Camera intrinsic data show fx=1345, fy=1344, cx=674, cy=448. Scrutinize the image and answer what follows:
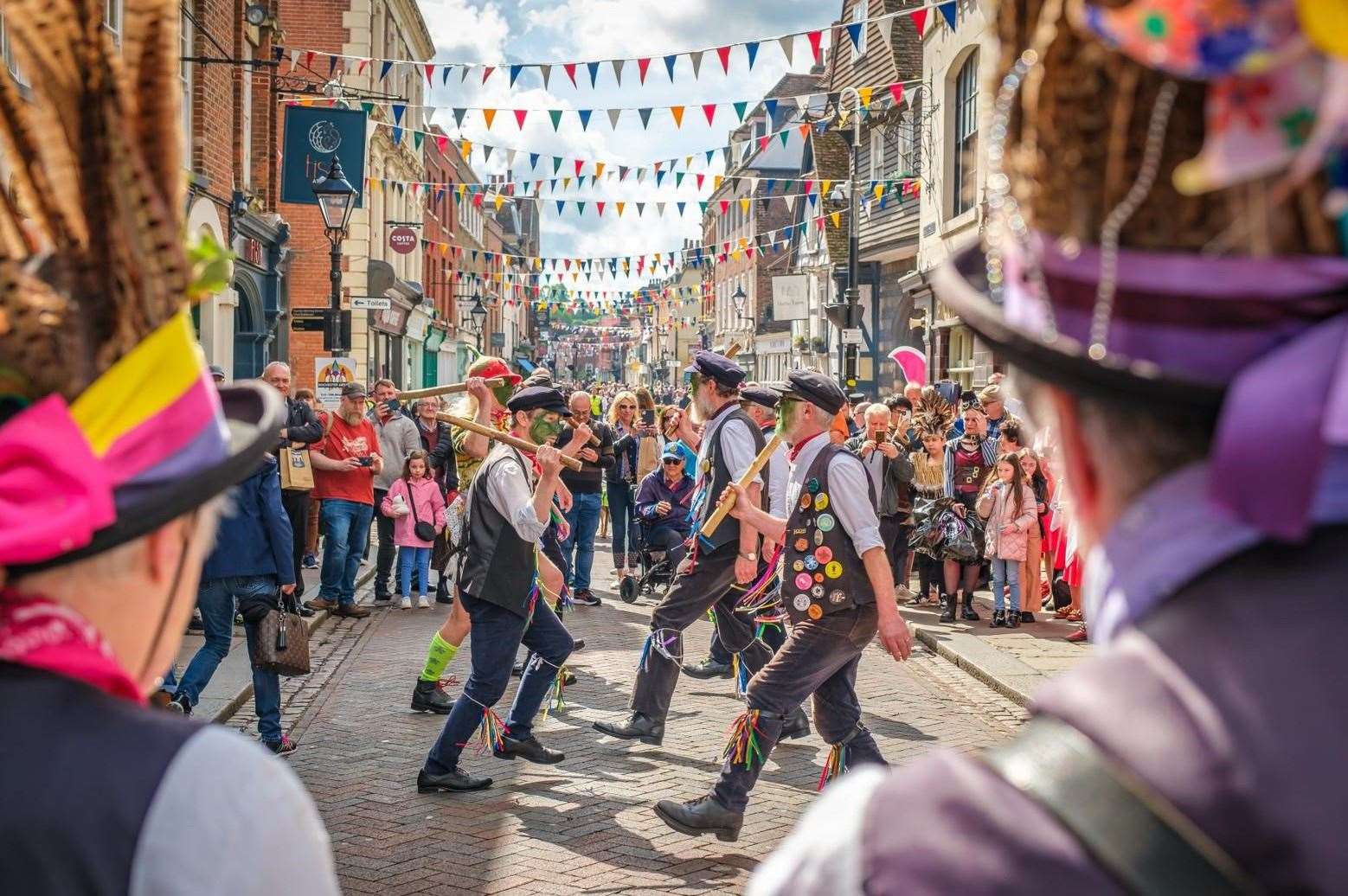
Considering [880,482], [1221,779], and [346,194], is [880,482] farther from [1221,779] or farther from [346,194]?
[1221,779]

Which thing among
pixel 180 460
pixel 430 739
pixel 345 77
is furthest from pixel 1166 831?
pixel 345 77

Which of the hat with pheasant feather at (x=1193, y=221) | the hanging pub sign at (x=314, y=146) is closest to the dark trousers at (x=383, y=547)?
the hanging pub sign at (x=314, y=146)

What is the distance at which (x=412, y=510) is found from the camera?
508 inches

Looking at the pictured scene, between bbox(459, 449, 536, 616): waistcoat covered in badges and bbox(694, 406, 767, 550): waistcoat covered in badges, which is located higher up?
bbox(694, 406, 767, 550): waistcoat covered in badges

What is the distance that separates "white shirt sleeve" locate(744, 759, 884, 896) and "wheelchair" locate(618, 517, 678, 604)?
1171 cm

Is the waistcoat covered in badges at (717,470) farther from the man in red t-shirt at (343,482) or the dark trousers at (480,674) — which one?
the man in red t-shirt at (343,482)

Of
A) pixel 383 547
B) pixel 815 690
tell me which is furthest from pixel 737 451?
pixel 383 547

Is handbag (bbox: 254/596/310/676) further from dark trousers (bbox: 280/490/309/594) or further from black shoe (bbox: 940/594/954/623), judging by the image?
black shoe (bbox: 940/594/954/623)

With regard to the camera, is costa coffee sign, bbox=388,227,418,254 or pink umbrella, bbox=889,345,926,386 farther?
costa coffee sign, bbox=388,227,418,254

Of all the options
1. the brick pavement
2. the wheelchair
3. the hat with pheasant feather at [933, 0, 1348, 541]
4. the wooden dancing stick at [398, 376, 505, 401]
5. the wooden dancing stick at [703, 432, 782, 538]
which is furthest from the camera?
the wheelchair

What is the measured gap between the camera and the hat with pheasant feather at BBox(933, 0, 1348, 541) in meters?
1.05

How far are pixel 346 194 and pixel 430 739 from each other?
1103 centimetres

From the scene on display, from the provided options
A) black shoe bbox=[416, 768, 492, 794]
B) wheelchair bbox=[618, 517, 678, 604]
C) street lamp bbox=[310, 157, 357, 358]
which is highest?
street lamp bbox=[310, 157, 357, 358]

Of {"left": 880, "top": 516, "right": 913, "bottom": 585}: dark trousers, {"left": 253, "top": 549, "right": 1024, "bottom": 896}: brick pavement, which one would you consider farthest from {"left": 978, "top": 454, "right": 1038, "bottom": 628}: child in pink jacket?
{"left": 253, "top": 549, "right": 1024, "bottom": 896}: brick pavement
